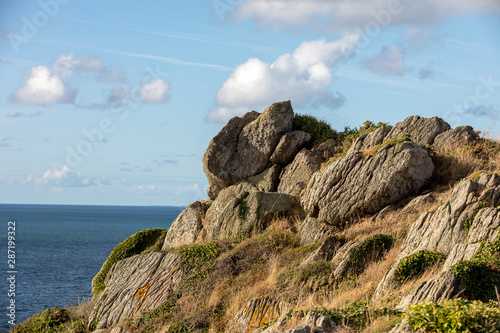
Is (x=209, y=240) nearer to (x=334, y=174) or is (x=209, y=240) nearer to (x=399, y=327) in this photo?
(x=334, y=174)

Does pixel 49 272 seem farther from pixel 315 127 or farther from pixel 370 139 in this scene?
pixel 370 139

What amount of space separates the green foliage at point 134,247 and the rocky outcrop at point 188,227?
0.89 meters

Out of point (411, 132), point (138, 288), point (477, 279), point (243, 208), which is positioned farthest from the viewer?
point (411, 132)

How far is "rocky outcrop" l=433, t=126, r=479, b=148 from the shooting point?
77.3 feet

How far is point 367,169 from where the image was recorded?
21.1m

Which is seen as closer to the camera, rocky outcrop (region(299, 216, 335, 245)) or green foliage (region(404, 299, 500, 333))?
green foliage (region(404, 299, 500, 333))

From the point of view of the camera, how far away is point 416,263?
14.6 metres

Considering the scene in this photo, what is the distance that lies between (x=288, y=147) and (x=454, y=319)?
18.1m

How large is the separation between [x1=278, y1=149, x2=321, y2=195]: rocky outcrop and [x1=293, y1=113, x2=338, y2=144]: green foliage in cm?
172

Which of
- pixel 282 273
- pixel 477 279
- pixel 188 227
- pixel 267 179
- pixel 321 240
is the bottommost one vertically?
pixel 282 273

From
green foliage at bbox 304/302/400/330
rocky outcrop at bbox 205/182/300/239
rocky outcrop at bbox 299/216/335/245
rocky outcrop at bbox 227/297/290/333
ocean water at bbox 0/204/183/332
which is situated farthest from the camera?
ocean water at bbox 0/204/183/332

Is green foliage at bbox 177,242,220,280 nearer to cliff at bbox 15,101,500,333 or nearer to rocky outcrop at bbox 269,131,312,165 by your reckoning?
cliff at bbox 15,101,500,333

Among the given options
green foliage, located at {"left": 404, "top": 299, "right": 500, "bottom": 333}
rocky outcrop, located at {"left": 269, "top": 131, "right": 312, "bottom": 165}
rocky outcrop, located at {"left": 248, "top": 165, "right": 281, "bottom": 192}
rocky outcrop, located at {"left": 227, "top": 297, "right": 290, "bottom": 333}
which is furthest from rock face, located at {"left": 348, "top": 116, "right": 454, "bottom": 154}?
green foliage, located at {"left": 404, "top": 299, "right": 500, "bottom": 333}

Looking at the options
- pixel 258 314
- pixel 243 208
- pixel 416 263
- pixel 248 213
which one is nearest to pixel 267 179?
pixel 243 208
